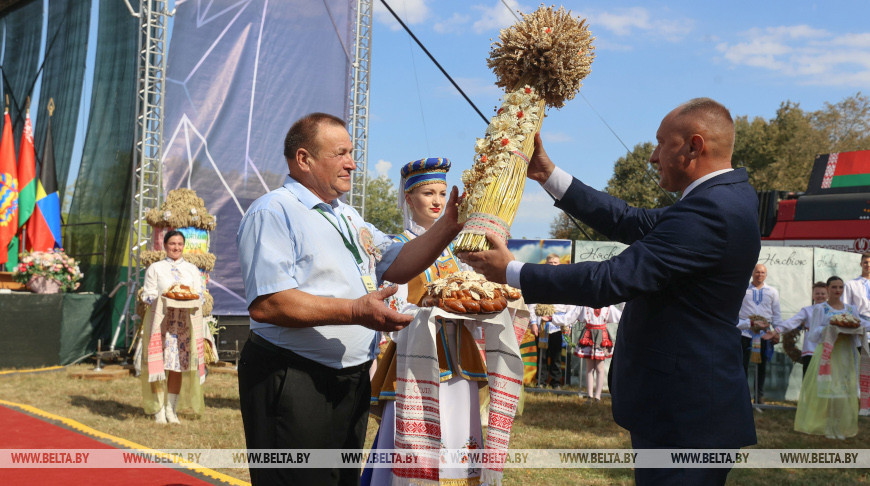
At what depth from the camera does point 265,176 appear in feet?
45.3

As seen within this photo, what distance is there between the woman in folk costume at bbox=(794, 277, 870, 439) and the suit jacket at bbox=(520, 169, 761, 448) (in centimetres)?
650

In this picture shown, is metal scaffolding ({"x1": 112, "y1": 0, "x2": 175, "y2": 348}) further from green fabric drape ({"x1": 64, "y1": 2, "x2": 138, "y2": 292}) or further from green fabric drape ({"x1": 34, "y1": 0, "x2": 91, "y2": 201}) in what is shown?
green fabric drape ({"x1": 34, "y1": 0, "x2": 91, "y2": 201})

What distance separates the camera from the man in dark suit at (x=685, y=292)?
2.51 meters

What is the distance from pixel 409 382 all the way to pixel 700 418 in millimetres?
1884

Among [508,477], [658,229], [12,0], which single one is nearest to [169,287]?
[508,477]

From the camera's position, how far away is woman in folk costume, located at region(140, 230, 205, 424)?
769 centimetres

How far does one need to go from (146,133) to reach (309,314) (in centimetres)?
1099

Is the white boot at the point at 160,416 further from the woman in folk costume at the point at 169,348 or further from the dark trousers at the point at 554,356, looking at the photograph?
the dark trousers at the point at 554,356

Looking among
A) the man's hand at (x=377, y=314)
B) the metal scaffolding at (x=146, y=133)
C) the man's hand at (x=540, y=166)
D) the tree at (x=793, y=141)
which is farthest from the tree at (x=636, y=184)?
the man's hand at (x=377, y=314)

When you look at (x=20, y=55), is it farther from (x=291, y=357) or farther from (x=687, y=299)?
(x=687, y=299)

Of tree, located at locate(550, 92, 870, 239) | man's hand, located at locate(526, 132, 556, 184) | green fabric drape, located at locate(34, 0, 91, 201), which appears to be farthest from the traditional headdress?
tree, located at locate(550, 92, 870, 239)

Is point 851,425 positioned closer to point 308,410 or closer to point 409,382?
point 409,382

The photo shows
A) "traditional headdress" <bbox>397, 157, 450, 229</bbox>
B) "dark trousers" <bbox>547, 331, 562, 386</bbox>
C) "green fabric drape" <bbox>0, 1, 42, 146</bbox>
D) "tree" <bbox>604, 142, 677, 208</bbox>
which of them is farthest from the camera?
"tree" <bbox>604, 142, 677, 208</bbox>

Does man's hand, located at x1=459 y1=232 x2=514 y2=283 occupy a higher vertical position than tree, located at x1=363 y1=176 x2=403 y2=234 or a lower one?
lower
